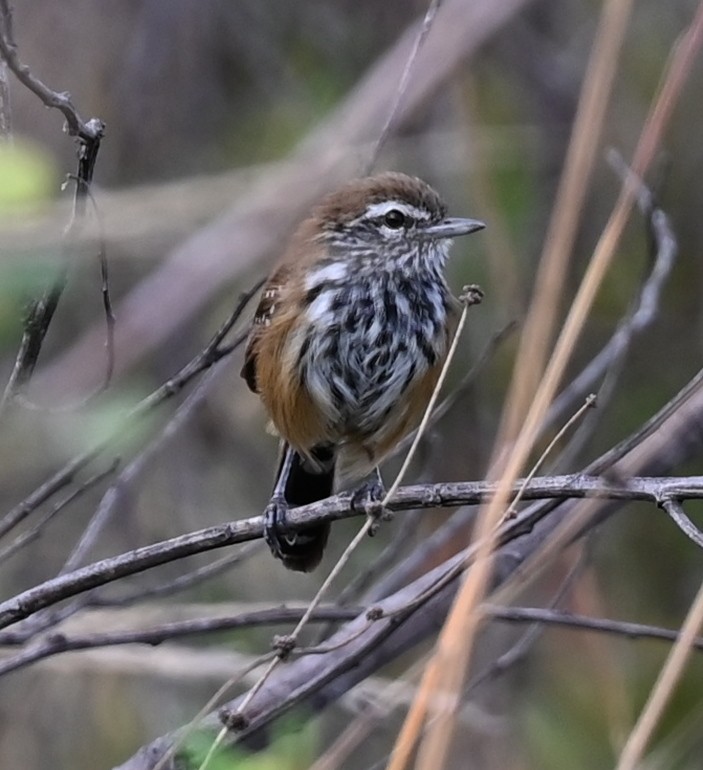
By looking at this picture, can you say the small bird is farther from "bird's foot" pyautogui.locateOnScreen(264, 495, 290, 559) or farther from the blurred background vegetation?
the blurred background vegetation

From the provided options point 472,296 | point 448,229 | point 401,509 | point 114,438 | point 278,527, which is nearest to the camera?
point 114,438

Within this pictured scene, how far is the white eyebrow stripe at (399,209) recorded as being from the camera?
466 centimetres

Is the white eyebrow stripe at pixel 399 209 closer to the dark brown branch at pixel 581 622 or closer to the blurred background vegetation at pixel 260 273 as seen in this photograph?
the blurred background vegetation at pixel 260 273

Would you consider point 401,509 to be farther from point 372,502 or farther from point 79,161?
point 79,161

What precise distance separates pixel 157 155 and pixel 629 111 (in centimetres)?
224

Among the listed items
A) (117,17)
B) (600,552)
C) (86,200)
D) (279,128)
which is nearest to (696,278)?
(600,552)

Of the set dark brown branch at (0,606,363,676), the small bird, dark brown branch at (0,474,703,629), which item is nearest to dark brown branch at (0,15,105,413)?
dark brown branch at (0,474,703,629)

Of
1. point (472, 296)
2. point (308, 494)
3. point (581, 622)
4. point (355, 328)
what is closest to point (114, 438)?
point (472, 296)

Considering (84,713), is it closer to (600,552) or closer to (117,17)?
(600,552)

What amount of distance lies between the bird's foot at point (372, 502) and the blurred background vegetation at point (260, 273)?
118cm

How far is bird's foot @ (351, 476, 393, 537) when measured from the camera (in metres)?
2.73

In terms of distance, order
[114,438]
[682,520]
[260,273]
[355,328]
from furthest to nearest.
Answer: [260,273] → [355,328] → [114,438] → [682,520]

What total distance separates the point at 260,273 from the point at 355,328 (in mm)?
1044

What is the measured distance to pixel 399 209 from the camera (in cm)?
466
